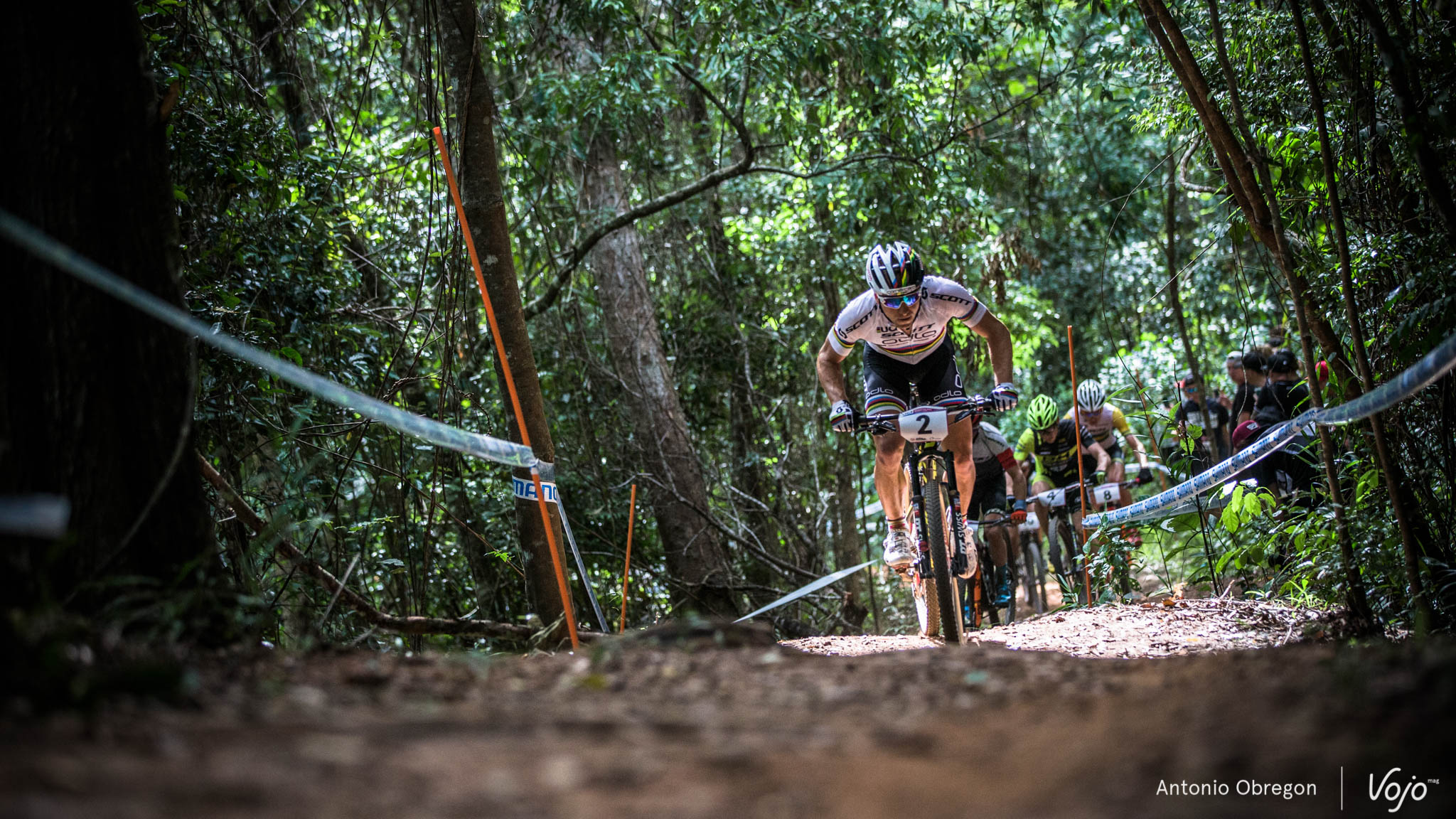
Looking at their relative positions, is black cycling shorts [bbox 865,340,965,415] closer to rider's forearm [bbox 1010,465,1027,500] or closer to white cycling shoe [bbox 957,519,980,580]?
white cycling shoe [bbox 957,519,980,580]

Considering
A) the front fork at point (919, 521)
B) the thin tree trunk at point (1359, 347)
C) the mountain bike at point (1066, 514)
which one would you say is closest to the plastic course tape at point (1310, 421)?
the thin tree trunk at point (1359, 347)

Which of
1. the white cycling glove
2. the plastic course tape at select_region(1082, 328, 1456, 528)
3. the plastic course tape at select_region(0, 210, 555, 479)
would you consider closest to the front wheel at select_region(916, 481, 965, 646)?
the white cycling glove

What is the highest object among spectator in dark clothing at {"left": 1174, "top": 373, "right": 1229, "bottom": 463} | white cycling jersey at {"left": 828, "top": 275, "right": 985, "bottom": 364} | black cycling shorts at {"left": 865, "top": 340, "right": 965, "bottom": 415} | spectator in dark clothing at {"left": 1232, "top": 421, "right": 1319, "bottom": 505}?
white cycling jersey at {"left": 828, "top": 275, "right": 985, "bottom": 364}

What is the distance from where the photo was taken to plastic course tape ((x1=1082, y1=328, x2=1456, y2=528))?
10.6 ft

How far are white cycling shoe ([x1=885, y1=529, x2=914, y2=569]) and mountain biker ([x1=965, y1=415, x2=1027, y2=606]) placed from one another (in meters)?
2.61

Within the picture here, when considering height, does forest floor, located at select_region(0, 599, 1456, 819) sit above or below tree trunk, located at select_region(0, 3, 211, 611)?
below

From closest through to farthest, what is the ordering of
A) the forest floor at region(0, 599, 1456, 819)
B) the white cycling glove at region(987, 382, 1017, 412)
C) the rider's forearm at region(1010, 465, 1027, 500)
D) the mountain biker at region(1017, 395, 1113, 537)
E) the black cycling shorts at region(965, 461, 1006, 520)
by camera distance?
the forest floor at region(0, 599, 1456, 819), the white cycling glove at region(987, 382, 1017, 412), the black cycling shorts at region(965, 461, 1006, 520), the mountain biker at region(1017, 395, 1113, 537), the rider's forearm at region(1010, 465, 1027, 500)

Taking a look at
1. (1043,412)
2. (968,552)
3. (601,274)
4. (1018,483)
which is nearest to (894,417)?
(968,552)

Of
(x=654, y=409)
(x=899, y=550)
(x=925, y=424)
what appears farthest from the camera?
(x=654, y=409)

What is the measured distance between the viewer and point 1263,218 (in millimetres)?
4473

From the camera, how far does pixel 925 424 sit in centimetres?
561

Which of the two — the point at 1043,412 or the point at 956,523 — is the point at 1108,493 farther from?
the point at 956,523

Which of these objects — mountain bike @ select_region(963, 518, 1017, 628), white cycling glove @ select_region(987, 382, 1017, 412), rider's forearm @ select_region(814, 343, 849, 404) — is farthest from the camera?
mountain bike @ select_region(963, 518, 1017, 628)

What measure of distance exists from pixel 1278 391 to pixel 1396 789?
7160 millimetres
